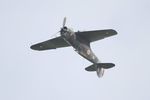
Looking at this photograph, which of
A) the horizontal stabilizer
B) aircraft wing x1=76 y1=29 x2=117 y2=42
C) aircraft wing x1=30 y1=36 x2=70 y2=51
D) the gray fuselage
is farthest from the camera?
aircraft wing x1=30 y1=36 x2=70 y2=51

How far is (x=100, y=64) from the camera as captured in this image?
310 feet

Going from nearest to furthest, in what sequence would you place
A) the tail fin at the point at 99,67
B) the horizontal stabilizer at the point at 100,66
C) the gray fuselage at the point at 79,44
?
the gray fuselage at the point at 79,44
the horizontal stabilizer at the point at 100,66
the tail fin at the point at 99,67

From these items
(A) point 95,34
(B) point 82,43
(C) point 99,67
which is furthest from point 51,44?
(C) point 99,67

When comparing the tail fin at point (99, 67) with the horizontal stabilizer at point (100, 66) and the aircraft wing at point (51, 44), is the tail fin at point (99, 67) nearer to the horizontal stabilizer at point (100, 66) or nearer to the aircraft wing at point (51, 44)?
the horizontal stabilizer at point (100, 66)

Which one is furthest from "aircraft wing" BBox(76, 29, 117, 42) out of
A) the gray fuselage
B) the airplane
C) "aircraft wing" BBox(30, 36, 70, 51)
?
"aircraft wing" BBox(30, 36, 70, 51)

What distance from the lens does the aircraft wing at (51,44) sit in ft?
310

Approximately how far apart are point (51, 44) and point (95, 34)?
5523 mm

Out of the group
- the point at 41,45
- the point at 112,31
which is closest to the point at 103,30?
the point at 112,31

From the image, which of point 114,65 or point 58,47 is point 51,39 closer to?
point 58,47

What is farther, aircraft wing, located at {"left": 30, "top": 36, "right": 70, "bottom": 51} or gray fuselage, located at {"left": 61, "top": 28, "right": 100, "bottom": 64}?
aircraft wing, located at {"left": 30, "top": 36, "right": 70, "bottom": 51}

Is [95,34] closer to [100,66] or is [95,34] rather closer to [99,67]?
[100,66]

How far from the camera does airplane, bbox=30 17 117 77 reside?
296 feet

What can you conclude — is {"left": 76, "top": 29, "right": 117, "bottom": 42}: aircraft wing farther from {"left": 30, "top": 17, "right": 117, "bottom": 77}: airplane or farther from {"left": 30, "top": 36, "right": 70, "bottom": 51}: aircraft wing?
{"left": 30, "top": 36, "right": 70, "bottom": 51}: aircraft wing

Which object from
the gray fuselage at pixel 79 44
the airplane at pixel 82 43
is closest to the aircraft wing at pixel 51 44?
the airplane at pixel 82 43
